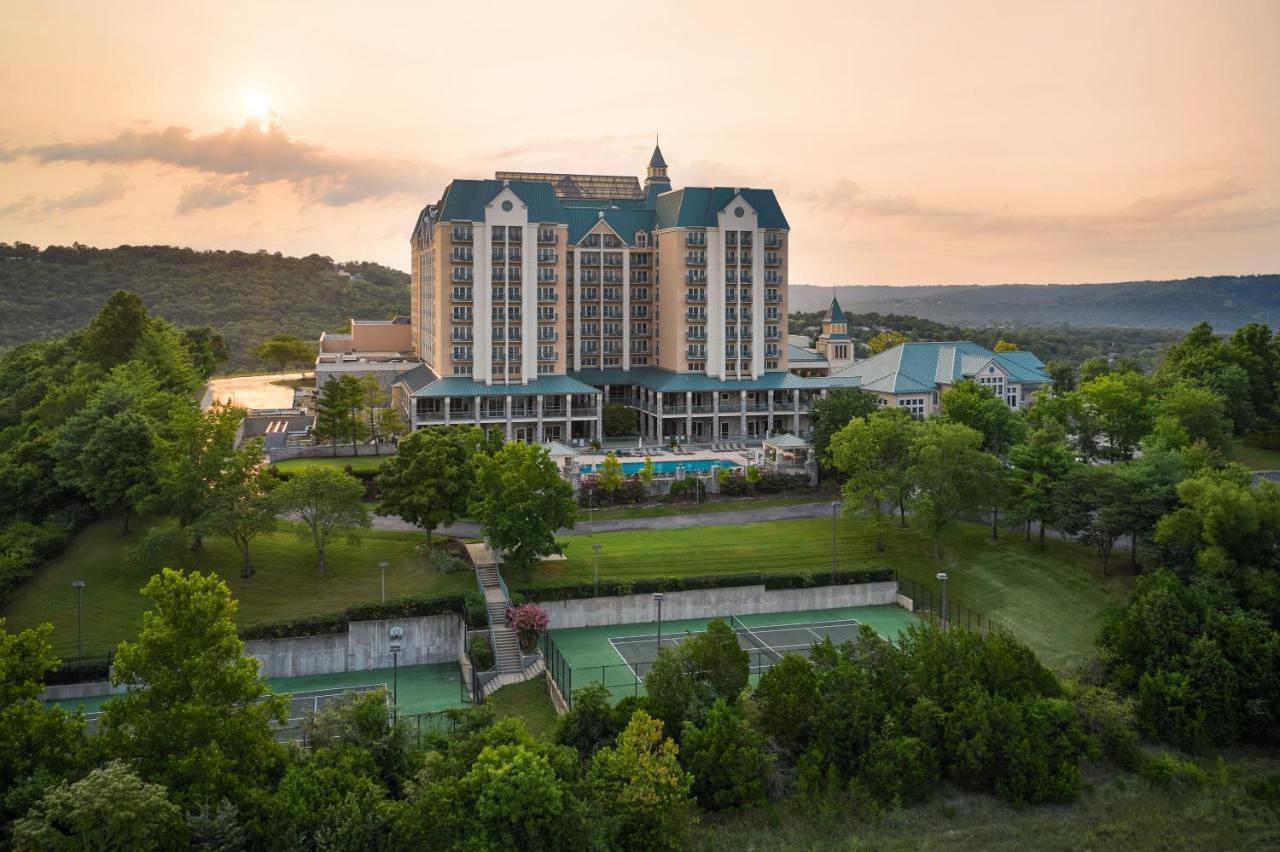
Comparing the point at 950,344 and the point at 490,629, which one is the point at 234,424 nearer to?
the point at 490,629

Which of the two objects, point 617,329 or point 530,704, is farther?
point 617,329

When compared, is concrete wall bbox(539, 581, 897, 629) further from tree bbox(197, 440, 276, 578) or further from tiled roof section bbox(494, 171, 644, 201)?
tiled roof section bbox(494, 171, 644, 201)

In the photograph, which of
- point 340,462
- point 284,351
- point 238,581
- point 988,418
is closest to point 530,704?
point 238,581

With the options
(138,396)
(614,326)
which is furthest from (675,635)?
(614,326)

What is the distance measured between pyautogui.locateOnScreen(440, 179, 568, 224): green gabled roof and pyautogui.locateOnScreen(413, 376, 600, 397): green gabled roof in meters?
14.2

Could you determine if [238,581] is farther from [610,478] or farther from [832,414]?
[832,414]

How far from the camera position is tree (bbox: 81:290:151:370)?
90.6m

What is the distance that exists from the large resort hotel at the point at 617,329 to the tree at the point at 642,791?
184 ft

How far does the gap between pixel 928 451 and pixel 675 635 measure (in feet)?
61.9

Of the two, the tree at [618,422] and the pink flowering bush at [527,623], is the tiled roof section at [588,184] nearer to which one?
the tree at [618,422]

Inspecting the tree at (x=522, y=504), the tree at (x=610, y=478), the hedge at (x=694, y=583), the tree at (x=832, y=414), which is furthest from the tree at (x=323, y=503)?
the tree at (x=832, y=414)

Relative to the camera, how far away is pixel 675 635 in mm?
50844

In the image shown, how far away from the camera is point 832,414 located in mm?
75812

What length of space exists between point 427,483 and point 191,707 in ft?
83.9
